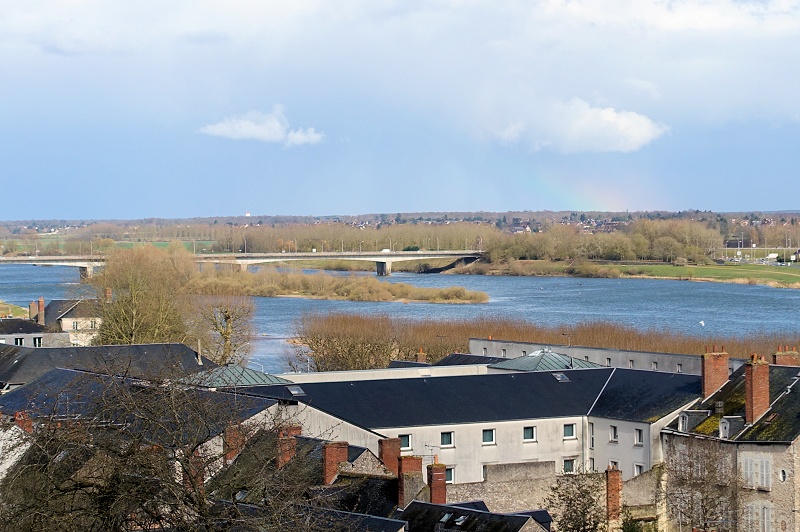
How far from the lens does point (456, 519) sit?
56.0 ft

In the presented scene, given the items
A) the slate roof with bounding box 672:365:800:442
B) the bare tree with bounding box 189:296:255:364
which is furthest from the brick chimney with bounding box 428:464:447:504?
the bare tree with bounding box 189:296:255:364

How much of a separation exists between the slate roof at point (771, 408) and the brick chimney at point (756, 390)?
5.3 inches

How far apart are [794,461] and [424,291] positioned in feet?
244

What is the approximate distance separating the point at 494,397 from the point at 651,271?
320ft

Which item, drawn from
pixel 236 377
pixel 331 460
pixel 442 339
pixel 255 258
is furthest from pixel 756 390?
pixel 255 258

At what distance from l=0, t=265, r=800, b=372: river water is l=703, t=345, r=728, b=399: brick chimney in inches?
978

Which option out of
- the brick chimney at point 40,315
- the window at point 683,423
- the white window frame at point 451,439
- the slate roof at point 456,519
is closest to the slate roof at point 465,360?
the white window frame at point 451,439

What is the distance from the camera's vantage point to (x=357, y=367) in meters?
48.6

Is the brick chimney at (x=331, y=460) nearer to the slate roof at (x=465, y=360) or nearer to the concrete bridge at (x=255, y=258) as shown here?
the slate roof at (x=465, y=360)

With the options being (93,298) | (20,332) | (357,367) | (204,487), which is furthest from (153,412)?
(93,298)

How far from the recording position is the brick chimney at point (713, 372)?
2825 centimetres

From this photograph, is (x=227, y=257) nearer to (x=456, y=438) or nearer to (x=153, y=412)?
(x=456, y=438)

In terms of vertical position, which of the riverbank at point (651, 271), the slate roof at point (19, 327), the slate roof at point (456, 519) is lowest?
the riverbank at point (651, 271)

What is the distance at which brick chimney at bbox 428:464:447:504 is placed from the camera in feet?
60.7
